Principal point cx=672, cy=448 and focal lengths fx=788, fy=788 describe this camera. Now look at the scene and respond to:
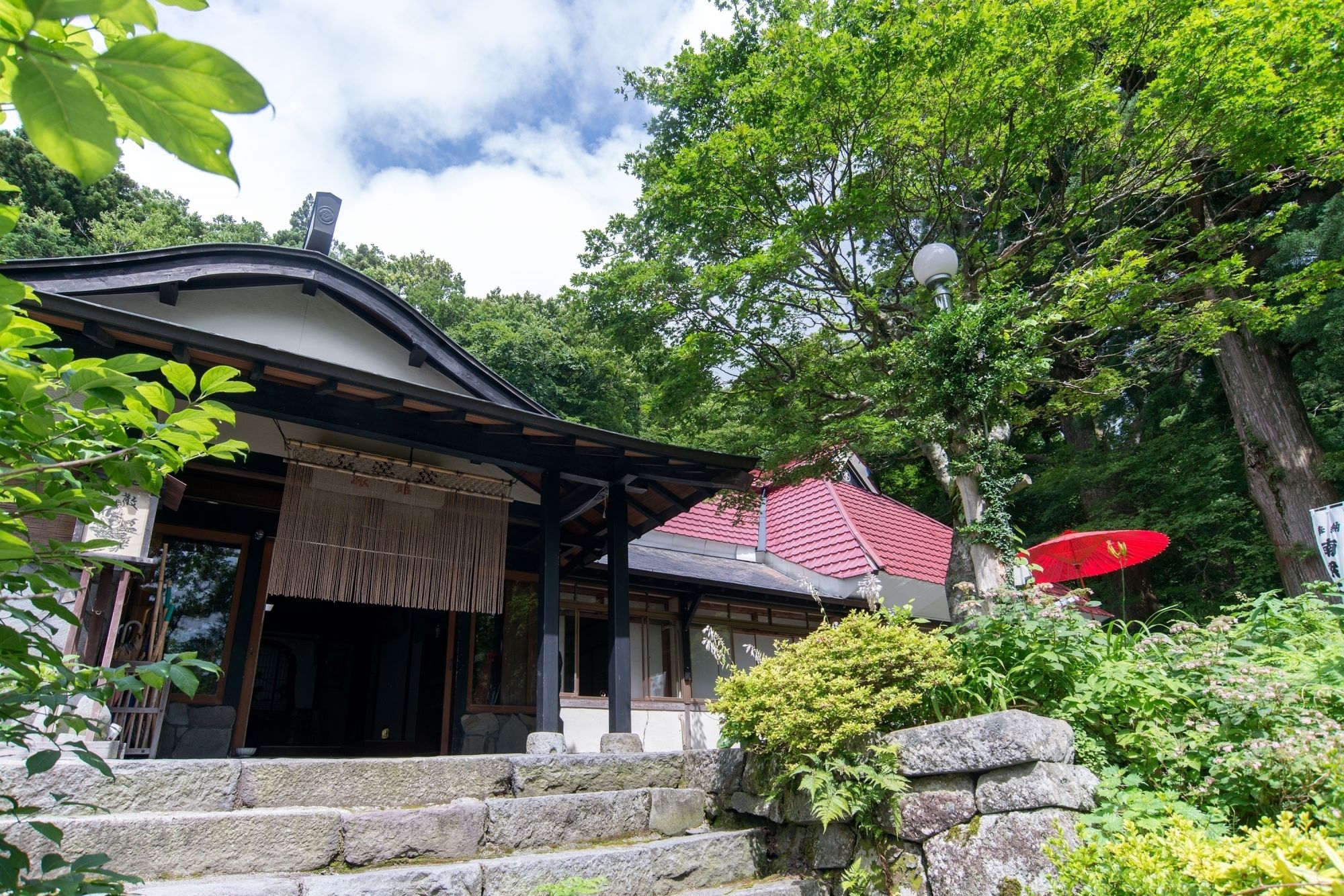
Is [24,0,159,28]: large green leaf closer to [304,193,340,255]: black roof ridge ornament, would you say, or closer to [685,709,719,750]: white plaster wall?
[304,193,340,255]: black roof ridge ornament

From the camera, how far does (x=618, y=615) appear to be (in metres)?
6.44

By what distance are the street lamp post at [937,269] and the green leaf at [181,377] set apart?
553cm

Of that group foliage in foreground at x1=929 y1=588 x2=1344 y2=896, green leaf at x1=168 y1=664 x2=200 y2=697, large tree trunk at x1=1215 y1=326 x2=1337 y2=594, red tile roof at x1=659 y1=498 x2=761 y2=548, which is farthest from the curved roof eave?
large tree trunk at x1=1215 y1=326 x2=1337 y2=594

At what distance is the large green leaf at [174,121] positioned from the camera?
68cm

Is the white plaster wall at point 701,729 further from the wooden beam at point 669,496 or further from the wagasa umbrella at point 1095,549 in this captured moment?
the wagasa umbrella at point 1095,549

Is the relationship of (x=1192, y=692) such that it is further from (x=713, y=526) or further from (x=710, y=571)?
(x=713, y=526)

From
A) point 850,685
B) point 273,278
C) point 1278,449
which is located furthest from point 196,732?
point 1278,449

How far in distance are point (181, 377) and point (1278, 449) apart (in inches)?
587

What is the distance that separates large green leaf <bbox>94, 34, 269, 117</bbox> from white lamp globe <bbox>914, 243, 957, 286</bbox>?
229 inches

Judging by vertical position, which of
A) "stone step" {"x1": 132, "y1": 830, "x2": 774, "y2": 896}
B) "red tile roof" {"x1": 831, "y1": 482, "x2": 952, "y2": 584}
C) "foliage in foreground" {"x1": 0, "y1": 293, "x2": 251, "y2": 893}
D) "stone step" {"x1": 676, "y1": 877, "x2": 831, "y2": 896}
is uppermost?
"red tile roof" {"x1": 831, "y1": 482, "x2": 952, "y2": 584}

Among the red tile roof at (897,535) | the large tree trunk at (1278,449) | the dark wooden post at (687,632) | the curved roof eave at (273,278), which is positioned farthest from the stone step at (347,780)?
the large tree trunk at (1278,449)

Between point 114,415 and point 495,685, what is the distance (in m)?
8.11

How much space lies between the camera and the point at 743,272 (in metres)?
8.30

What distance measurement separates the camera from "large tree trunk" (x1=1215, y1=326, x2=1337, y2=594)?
37.8 ft
